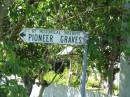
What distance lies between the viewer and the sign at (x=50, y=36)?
20.0ft

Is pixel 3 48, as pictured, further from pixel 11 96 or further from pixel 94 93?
pixel 94 93

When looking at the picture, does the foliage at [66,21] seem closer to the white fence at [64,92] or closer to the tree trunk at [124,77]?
the tree trunk at [124,77]

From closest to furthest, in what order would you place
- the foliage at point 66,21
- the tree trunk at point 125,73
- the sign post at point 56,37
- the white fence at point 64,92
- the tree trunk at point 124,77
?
the sign post at point 56,37, the foliage at point 66,21, the tree trunk at point 125,73, the tree trunk at point 124,77, the white fence at point 64,92

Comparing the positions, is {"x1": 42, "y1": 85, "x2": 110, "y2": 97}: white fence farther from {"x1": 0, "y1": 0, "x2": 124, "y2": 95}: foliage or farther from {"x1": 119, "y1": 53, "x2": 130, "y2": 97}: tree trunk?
{"x1": 0, "y1": 0, "x2": 124, "y2": 95}: foliage

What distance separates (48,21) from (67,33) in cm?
215

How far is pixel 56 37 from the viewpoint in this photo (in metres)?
6.21

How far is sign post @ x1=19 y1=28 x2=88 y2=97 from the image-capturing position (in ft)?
20.0

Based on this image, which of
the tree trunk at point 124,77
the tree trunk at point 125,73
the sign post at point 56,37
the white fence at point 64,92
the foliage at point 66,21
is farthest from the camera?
the white fence at point 64,92

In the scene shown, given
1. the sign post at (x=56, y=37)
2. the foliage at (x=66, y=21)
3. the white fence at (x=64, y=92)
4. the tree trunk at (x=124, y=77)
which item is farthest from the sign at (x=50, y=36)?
the white fence at (x=64, y=92)

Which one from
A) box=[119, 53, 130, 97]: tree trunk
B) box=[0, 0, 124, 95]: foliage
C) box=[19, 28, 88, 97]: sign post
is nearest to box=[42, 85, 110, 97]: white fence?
box=[119, 53, 130, 97]: tree trunk

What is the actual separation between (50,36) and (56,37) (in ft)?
0.29

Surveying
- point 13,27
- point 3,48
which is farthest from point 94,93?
point 3,48

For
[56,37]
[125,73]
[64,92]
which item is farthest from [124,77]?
[64,92]

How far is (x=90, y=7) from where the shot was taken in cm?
846
